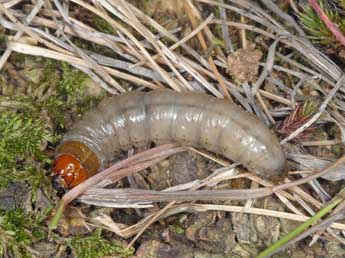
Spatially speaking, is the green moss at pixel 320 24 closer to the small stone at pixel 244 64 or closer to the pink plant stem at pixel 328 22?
the pink plant stem at pixel 328 22

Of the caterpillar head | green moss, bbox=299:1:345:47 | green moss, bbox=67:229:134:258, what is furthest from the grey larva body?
green moss, bbox=299:1:345:47

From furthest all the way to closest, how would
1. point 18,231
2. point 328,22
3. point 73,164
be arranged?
point 73,164
point 328,22
point 18,231

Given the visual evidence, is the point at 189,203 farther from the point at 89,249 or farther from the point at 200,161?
the point at 89,249

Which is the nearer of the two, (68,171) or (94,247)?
(94,247)

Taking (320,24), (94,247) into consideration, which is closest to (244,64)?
(320,24)

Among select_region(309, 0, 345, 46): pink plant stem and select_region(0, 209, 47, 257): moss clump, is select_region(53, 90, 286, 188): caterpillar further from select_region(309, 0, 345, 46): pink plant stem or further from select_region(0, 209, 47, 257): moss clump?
select_region(309, 0, 345, 46): pink plant stem

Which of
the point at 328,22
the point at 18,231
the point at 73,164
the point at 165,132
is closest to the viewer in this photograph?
the point at 18,231

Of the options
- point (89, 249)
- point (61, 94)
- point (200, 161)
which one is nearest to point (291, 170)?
point (200, 161)

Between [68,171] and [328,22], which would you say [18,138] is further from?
[328,22]
